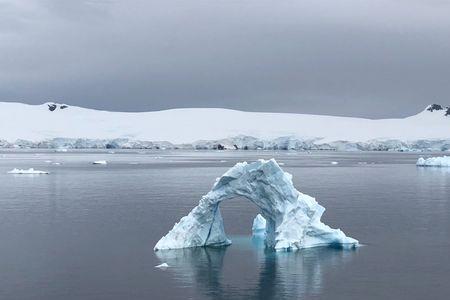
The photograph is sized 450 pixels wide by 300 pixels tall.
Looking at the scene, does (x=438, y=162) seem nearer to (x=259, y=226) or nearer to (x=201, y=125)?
(x=259, y=226)

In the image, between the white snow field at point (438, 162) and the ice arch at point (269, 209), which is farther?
the white snow field at point (438, 162)

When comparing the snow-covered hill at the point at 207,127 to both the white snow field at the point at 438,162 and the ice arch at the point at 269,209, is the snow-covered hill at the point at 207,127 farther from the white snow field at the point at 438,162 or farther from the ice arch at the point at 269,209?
the ice arch at the point at 269,209

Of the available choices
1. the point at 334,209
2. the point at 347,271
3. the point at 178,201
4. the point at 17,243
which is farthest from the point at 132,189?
the point at 347,271

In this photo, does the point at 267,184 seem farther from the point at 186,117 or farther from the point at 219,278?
the point at 186,117

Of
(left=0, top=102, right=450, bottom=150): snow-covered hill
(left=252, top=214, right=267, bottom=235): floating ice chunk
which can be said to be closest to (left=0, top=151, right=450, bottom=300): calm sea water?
(left=252, top=214, right=267, bottom=235): floating ice chunk

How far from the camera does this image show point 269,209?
22984 millimetres

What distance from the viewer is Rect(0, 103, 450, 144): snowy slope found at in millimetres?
146875

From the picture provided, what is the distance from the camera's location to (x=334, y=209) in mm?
35844

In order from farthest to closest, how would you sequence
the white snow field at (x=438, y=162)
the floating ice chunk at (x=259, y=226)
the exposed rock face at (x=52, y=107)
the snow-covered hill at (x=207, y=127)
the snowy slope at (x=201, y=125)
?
the exposed rock face at (x=52, y=107) < the snowy slope at (x=201, y=125) < the snow-covered hill at (x=207, y=127) < the white snow field at (x=438, y=162) < the floating ice chunk at (x=259, y=226)

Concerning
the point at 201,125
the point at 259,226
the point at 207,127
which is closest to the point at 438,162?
the point at 259,226

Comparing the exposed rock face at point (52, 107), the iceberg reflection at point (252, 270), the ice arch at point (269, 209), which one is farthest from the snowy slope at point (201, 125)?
the iceberg reflection at point (252, 270)

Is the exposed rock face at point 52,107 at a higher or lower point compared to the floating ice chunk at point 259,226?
higher

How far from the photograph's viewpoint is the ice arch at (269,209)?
73.5ft

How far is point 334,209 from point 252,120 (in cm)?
12492
